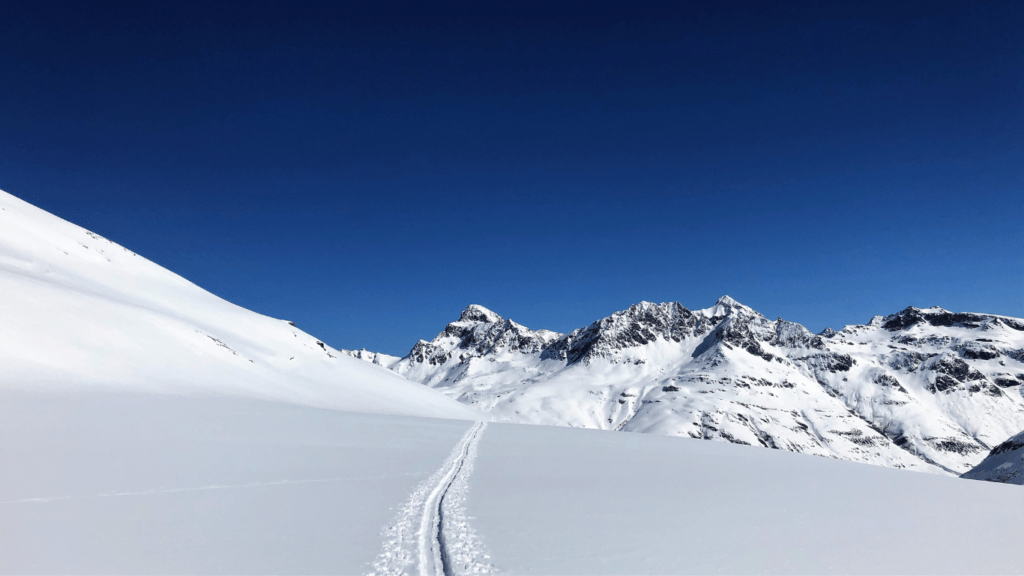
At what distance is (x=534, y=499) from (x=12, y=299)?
52.9 m

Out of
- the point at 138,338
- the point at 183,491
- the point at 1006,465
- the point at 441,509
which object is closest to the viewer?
the point at 441,509

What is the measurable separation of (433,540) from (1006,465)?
11058 centimetres

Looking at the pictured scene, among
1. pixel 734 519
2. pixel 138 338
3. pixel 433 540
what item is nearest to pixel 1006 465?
pixel 734 519

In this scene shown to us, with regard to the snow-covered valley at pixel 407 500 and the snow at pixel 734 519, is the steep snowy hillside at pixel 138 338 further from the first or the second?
the snow at pixel 734 519

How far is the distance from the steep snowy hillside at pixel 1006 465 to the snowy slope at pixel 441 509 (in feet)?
254

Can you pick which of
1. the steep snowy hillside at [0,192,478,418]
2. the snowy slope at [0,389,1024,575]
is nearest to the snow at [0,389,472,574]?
the snowy slope at [0,389,1024,575]

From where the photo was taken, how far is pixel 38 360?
1521 inches

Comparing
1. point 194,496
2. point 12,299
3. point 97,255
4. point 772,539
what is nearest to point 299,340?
point 97,255

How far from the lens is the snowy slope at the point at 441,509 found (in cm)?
1102

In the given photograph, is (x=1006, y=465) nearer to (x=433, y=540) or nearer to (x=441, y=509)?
(x=441, y=509)

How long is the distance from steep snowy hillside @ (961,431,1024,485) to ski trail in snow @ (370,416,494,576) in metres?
94.0

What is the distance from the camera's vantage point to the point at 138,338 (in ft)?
174

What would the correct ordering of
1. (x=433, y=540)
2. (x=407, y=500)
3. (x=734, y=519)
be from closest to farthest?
(x=433, y=540), (x=734, y=519), (x=407, y=500)

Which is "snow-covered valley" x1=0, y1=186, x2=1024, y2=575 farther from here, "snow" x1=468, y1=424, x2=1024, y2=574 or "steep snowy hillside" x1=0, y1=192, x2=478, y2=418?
"steep snowy hillside" x1=0, y1=192, x2=478, y2=418
